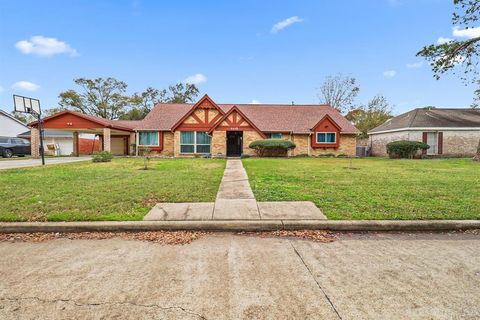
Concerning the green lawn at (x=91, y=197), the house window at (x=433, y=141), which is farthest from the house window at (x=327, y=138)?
the green lawn at (x=91, y=197)

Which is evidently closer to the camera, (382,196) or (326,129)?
(382,196)

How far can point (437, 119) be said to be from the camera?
22594mm

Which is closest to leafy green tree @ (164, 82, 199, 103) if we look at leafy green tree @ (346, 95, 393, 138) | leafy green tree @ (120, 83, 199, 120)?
leafy green tree @ (120, 83, 199, 120)

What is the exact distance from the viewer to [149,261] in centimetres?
308

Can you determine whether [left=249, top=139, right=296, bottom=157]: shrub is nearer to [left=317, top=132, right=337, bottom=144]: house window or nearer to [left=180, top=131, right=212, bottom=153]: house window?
[left=317, top=132, right=337, bottom=144]: house window

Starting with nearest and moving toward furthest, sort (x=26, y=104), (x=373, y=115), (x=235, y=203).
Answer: (x=235, y=203) < (x=26, y=104) < (x=373, y=115)

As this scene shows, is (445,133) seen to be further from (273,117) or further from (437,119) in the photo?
(273,117)

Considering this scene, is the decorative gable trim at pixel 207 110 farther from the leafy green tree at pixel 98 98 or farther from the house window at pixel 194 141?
the leafy green tree at pixel 98 98

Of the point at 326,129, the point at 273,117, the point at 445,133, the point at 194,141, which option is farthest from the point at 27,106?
the point at 445,133

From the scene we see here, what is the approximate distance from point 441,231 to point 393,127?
909 inches

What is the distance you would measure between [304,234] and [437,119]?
2560 centimetres

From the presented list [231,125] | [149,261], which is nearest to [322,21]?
[231,125]

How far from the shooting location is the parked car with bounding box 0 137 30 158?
21625 mm

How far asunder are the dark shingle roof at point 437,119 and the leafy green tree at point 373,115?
11.1m
